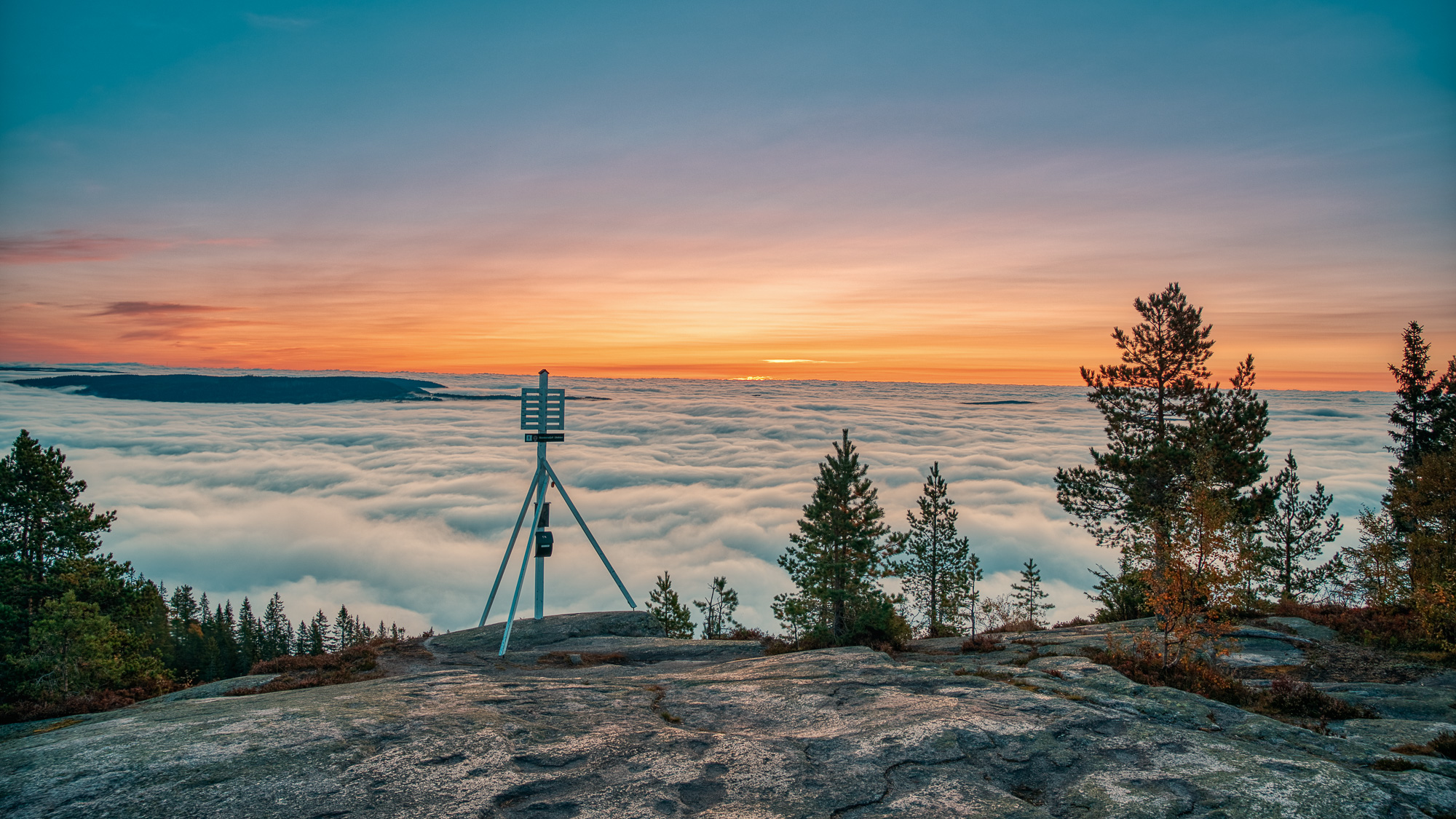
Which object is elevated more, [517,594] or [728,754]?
[728,754]

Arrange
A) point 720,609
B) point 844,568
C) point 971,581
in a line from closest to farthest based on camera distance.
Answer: point 844,568 → point 971,581 → point 720,609

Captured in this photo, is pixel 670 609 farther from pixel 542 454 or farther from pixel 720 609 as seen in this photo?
pixel 542 454

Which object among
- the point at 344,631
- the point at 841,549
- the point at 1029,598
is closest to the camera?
the point at 841,549

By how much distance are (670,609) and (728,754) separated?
127 feet

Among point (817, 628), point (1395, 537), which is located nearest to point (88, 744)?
point (817, 628)

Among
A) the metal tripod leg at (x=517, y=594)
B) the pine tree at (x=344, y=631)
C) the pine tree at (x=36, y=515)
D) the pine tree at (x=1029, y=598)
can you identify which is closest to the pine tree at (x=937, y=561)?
the pine tree at (x=1029, y=598)

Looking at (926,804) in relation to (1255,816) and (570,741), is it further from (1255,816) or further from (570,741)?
(570,741)

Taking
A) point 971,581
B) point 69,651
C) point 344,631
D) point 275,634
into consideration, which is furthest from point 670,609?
point 275,634

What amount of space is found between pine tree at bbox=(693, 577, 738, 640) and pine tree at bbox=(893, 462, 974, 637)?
13707mm

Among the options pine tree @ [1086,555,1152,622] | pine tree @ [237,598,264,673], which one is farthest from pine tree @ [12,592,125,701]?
pine tree @ [237,598,264,673]

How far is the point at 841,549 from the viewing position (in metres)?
25.2

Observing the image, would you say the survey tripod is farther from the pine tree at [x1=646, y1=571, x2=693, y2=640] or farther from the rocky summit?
the pine tree at [x1=646, y1=571, x2=693, y2=640]

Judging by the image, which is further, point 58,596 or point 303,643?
point 303,643

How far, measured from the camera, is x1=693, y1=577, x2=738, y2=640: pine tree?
49381 millimetres
